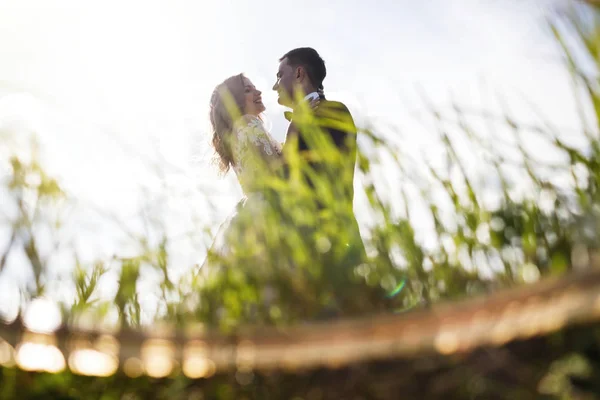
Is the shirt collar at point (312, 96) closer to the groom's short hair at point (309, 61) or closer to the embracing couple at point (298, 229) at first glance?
the groom's short hair at point (309, 61)

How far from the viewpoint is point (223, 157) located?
4.88 m

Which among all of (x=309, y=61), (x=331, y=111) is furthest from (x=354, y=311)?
(x=309, y=61)

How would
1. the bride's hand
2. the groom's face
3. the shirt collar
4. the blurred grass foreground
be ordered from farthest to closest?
the groom's face < the shirt collar < the bride's hand < the blurred grass foreground

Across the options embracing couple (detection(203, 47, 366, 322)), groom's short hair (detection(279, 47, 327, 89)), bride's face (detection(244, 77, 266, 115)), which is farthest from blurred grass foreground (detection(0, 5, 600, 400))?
bride's face (detection(244, 77, 266, 115))

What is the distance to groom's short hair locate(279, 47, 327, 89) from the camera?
15.0 ft

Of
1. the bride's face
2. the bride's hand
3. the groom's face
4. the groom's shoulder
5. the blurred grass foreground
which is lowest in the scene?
the blurred grass foreground

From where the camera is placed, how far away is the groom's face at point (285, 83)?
4.36m

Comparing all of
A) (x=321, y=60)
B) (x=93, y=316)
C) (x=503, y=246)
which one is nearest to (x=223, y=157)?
(x=321, y=60)

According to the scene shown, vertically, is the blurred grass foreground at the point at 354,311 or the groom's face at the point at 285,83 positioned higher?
the groom's face at the point at 285,83

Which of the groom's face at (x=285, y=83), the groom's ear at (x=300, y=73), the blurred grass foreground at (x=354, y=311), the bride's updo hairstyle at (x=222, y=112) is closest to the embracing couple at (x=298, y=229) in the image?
the blurred grass foreground at (x=354, y=311)

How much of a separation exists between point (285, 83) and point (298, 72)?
0.13 m

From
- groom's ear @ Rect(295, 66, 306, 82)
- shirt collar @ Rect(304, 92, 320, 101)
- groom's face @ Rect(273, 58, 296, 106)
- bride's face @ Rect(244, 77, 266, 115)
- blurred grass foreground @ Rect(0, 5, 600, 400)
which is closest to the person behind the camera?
blurred grass foreground @ Rect(0, 5, 600, 400)

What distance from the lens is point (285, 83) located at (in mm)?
4480

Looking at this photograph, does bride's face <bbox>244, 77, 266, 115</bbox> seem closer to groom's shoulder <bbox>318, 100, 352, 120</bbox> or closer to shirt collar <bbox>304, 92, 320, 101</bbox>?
shirt collar <bbox>304, 92, 320, 101</bbox>
